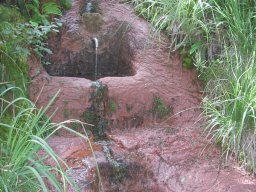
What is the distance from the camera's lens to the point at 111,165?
140 inches

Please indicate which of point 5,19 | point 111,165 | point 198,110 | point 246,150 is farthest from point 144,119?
point 5,19

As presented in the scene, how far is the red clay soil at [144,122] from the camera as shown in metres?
3.38

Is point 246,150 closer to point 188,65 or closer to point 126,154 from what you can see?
point 126,154

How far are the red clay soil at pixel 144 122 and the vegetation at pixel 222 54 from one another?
160mm

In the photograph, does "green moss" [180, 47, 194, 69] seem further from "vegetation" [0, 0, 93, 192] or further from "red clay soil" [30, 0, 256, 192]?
"vegetation" [0, 0, 93, 192]

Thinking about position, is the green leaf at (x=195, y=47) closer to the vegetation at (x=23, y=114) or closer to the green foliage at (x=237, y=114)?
the green foliage at (x=237, y=114)

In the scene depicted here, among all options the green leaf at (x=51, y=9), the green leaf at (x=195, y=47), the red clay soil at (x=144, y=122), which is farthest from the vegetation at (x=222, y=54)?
the green leaf at (x=51, y=9)

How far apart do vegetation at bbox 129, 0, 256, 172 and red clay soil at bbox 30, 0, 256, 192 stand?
16 centimetres

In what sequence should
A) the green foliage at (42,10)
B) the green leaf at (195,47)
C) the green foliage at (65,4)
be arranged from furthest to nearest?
1. the green foliage at (65,4)
2. the green foliage at (42,10)
3. the green leaf at (195,47)

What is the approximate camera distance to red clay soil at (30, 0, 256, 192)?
11.1 feet

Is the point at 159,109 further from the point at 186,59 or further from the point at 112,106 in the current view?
the point at 186,59

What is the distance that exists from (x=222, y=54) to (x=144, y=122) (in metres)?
1.06

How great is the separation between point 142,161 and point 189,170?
0.44 meters

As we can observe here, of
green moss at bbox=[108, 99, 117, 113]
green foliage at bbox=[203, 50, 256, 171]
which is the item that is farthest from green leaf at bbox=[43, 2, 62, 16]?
green foliage at bbox=[203, 50, 256, 171]
